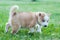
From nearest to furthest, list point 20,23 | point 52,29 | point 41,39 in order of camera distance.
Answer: point 41,39 < point 20,23 < point 52,29

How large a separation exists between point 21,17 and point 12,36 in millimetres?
611

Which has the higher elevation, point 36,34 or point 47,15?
point 47,15

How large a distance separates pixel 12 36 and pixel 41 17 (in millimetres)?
988

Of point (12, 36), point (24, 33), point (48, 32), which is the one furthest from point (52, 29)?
point (12, 36)

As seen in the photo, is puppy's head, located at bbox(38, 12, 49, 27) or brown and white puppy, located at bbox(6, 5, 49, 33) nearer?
brown and white puppy, located at bbox(6, 5, 49, 33)

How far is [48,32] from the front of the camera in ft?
23.9

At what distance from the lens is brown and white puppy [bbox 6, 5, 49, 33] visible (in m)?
6.84

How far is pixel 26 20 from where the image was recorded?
6961 millimetres

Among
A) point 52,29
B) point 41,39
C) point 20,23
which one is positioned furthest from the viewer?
point 52,29

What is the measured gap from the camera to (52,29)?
25.1ft

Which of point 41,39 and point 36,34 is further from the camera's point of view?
point 36,34

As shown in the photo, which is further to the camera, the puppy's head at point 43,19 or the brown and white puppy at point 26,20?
the puppy's head at point 43,19

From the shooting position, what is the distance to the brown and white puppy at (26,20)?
6.84m

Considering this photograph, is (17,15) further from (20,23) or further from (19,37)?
(19,37)
